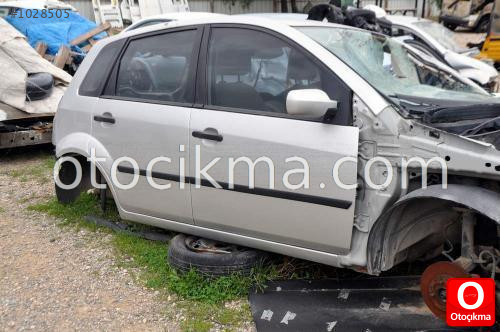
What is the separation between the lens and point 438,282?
103 inches

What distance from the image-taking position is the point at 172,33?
11.9 ft

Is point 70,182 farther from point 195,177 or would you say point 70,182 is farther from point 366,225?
point 366,225

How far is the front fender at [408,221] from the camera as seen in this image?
8.40 feet

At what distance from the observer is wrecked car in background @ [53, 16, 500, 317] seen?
104 inches

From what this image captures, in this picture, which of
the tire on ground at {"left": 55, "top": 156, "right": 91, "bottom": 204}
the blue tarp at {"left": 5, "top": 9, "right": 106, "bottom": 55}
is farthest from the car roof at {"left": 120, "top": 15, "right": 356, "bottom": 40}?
the blue tarp at {"left": 5, "top": 9, "right": 106, "bottom": 55}

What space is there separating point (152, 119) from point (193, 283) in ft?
3.78

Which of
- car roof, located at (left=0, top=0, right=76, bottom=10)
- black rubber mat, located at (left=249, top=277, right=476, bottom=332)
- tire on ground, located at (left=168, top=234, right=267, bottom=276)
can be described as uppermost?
car roof, located at (left=0, top=0, right=76, bottom=10)

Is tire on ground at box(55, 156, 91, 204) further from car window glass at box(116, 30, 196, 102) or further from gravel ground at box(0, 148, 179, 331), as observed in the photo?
car window glass at box(116, 30, 196, 102)

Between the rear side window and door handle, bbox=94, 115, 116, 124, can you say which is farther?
the rear side window

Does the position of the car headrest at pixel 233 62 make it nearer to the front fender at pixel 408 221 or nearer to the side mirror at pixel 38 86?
the front fender at pixel 408 221

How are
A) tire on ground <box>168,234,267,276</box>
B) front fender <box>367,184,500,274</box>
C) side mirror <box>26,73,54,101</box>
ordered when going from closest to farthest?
front fender <box>367,184,500,274</box>, tire on ground <box>168,234,267,276</box>, side mirror <box>26,73,54,101</box>

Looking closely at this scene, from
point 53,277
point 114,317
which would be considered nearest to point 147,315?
point 114,317

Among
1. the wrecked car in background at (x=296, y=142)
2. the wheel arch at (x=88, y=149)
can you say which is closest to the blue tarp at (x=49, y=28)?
the wheel arch at (x=88, y=149)

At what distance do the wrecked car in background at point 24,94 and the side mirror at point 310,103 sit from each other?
15.7ft
